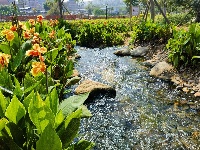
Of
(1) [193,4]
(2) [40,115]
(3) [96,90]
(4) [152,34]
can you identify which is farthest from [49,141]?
(1) [193,4]

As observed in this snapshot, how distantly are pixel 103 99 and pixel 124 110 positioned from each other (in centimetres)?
82

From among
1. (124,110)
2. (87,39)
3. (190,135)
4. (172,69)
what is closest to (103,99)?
(124,110)

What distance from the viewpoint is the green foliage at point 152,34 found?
11.9 meters

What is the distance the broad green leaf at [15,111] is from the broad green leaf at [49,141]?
0.54m

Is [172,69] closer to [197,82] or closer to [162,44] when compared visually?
[197,82]

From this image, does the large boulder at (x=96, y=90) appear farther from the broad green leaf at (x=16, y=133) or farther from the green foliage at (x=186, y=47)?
the broad green leaf at (x=16, y=133)

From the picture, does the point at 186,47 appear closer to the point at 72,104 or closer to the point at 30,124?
the point at 72,104

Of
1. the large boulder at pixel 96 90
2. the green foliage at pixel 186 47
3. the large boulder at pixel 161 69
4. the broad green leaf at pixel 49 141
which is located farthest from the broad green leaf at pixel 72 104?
the large boulder at pixel 161 69

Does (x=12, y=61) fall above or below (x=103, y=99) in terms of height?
above

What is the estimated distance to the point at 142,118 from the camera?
585cm

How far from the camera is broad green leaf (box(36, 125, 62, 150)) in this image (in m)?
1.93

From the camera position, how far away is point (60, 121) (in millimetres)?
2498

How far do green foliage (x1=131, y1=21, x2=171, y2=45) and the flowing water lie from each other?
342 centimetres

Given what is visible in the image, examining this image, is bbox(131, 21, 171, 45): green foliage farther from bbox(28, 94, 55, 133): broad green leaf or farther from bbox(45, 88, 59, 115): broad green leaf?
bbox(28, 94, 55, 133): broad green leaf
